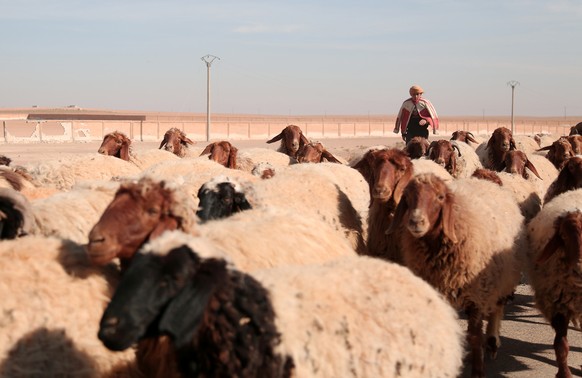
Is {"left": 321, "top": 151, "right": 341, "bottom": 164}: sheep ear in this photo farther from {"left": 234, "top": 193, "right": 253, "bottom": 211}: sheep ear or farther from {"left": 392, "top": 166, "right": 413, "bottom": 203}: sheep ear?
{"left": 234, "top": 193, "right": 253, "bottom": 211}: sheep ear

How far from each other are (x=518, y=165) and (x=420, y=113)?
2.95m

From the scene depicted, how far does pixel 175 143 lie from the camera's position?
1464cm

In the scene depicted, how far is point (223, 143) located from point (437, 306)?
26.3 ft

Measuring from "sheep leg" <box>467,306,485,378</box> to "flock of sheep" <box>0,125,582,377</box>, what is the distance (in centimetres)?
1

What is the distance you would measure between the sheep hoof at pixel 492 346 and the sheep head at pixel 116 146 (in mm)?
6574

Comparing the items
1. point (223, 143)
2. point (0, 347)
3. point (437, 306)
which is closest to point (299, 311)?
point (437, 306)

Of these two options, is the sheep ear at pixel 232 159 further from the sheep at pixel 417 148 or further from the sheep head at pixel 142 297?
the sheep head at pixel 142 297

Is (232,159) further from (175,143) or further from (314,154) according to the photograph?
(175,143)

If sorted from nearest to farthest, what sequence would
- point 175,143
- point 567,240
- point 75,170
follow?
point 567,240 → point 75,170 → point 175,143

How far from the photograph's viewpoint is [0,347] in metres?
4.19

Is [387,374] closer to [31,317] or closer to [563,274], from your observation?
[31,317]

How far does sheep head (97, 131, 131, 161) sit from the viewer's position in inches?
489

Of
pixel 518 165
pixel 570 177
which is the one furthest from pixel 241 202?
pixel 518 165

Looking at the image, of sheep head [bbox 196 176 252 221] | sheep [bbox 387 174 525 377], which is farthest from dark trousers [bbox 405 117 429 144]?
sheep head [bbox 196 176 252 221]
